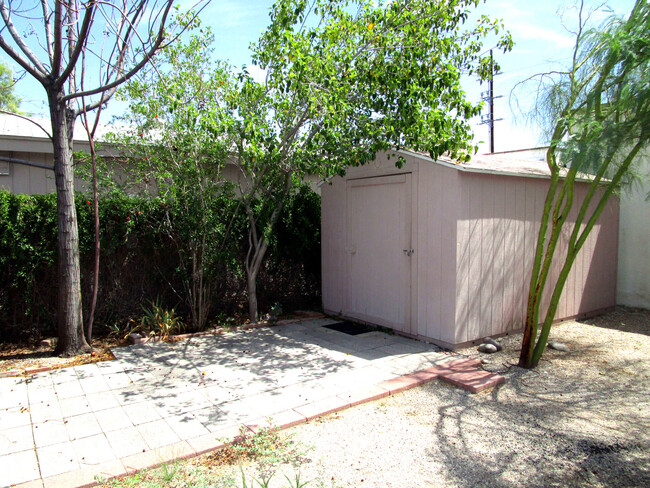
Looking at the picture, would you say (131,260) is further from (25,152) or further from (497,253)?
(497,253)

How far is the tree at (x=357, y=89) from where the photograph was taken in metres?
5.30

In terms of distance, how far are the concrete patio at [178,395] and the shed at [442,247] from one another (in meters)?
0.55

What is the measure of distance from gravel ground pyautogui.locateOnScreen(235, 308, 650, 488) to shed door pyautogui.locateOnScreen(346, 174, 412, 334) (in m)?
1.64

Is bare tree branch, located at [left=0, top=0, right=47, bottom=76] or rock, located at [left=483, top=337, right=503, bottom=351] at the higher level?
bare tree branch, located at [left=0, top=0, right=47, bottom=76]

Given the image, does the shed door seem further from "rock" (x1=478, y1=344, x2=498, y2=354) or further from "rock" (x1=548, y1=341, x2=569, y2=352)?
"rock" (x1=548, y1=341, x2=569, y2=352)

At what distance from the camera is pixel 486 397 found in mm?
4113

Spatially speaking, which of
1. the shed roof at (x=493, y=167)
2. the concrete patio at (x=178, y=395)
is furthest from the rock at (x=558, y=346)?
the shed roof at (x=493, y=167)

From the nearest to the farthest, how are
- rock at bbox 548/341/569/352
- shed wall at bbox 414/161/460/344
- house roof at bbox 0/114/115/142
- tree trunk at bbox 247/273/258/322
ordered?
shed wall at bbox 414/161/460/344
rock at bbox 548/341/569/352
tree trunk at bbox 247/273/258/322
house roof at bbox 0/114/115/142

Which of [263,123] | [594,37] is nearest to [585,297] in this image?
[594,37]

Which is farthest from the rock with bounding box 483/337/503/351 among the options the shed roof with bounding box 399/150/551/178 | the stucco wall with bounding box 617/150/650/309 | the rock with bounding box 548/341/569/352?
the stucco wall with bounding box 617/150/650/309

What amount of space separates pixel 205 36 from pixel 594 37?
14.5 feet

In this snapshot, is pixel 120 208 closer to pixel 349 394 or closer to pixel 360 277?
pixel 360 277

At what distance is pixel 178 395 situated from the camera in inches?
162

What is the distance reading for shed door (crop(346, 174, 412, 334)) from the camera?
19.5ft
